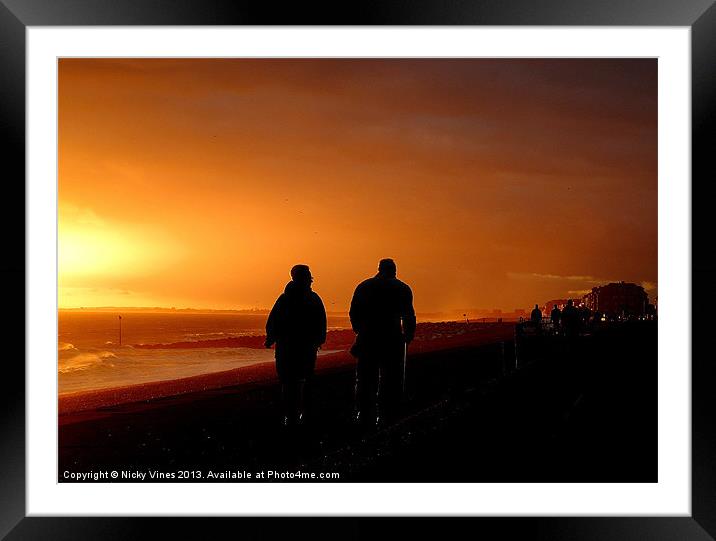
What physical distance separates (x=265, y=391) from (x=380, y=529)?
7.15 meters

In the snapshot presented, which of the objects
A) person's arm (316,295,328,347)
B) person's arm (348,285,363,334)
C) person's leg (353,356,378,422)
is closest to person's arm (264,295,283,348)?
person's arm (316,295,328,347)

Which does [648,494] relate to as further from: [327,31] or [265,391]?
[265,391]

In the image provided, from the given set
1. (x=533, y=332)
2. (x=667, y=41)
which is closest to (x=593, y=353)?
(x=533, y=332)

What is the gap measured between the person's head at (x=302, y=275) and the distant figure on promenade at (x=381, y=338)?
0.49 metres

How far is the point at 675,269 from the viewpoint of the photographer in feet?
18.5

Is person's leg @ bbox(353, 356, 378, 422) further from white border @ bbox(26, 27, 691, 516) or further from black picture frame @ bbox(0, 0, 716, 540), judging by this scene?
black picture frame @ bbox(0, 0, 716, 540)

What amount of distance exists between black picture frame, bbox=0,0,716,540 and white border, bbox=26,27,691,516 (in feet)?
0.28

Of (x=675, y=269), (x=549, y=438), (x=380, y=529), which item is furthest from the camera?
(x=549, y=438)

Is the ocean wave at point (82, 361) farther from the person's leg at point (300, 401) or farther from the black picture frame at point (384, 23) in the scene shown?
the black picture frame at point (384, 23)

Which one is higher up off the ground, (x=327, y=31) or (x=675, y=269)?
(x=327, y=31)

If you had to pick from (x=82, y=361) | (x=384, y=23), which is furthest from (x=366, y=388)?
(x=82, y=361)

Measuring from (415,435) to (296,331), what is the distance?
150cm

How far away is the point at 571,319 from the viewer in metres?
17.8

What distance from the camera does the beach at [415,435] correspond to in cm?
580
